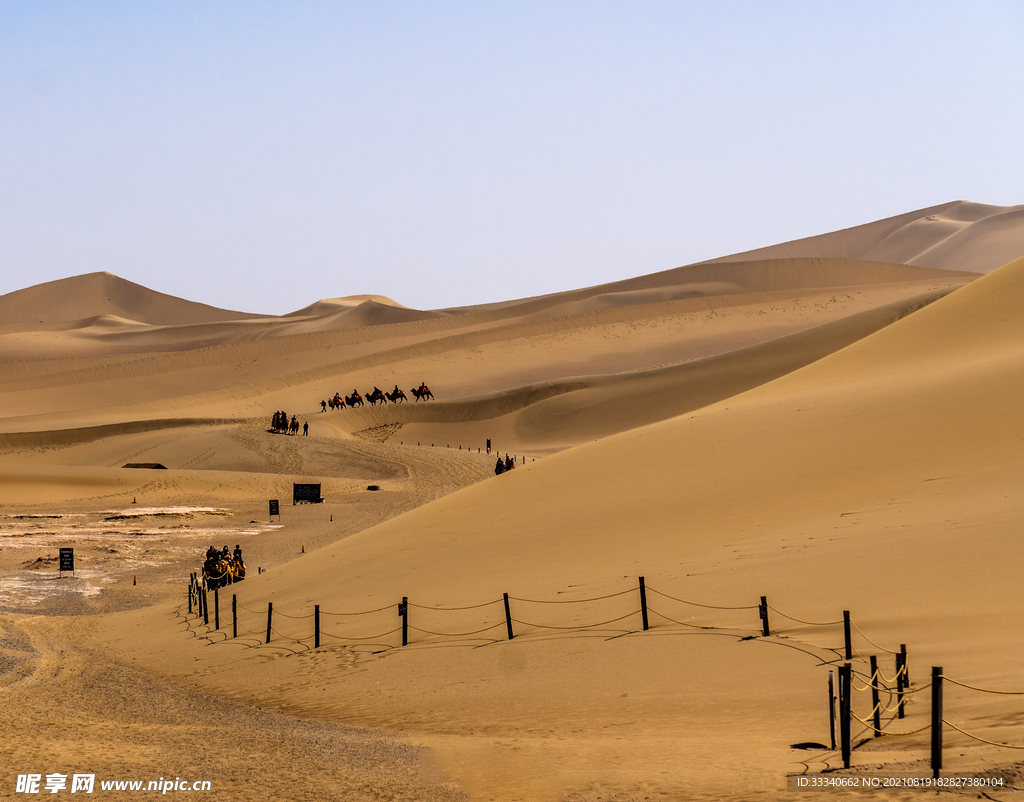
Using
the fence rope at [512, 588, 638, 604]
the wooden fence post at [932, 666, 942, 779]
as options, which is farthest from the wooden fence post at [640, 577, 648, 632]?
the wooden fence post at [932, 666, 942, 779]

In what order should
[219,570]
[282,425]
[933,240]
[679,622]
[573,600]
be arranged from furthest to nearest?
[933,240] → [282,425] → [219,570] → [573,600] → [679,622]

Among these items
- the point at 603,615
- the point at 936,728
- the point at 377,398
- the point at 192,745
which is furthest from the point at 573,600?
the point at 377,398

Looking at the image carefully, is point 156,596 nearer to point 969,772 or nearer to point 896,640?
point 896,640

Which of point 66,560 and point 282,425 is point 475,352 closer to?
point 282,425

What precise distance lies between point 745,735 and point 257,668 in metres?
7.23

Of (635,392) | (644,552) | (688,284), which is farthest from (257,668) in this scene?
(688,284)

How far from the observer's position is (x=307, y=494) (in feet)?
116

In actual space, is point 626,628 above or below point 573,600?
below

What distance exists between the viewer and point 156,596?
21.1 m

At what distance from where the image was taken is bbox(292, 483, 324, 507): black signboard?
116ft

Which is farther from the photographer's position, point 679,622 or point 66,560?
point 66,560

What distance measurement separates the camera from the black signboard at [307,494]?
3531 cm

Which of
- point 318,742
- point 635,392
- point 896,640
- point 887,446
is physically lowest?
point 318,742

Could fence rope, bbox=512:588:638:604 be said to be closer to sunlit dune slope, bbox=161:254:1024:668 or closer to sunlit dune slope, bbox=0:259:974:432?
sunlit dune slope, bbox=161:254:1024:668
